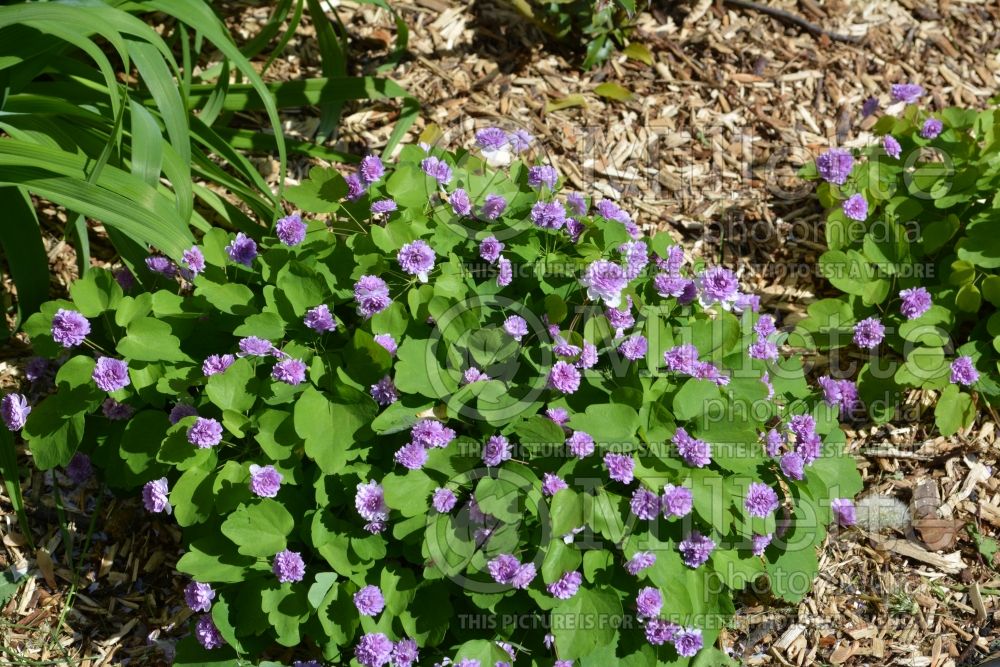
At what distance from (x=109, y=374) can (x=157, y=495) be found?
0.30 metres

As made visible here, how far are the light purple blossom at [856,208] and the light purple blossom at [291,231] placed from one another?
1.68 meters

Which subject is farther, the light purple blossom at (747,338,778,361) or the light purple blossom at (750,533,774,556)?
the light purple blossom at (747,338,778,361)

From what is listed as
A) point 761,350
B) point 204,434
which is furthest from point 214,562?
point 761,350

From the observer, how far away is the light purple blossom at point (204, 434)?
1949 mm

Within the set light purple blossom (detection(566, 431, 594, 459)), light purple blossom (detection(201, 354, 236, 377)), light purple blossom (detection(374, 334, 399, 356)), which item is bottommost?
light purple blossom (detection(566, 431, 594, 459))

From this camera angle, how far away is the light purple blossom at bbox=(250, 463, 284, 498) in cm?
194

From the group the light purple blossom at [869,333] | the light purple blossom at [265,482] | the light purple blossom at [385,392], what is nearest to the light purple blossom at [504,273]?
the light purple blossom at [385,392]

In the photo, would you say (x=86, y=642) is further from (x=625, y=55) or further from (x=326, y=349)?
(x=625, y=55)

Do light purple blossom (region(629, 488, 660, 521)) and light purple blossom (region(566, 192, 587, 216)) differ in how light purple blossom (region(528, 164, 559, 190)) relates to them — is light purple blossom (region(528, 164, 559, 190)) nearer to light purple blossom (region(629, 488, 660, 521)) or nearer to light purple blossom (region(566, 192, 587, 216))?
light purple blossom (region(566, 192, 587, 216))

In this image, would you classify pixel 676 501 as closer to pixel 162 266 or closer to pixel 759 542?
pixel 759 542

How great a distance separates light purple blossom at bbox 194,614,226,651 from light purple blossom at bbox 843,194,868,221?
2.17 metres

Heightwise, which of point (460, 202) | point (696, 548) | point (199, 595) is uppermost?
point (460, 202)

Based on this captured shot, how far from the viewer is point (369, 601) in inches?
75.8

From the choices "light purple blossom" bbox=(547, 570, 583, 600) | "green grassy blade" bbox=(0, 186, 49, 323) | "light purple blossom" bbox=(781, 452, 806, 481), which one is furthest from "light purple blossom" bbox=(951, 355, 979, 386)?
"green grassy blade" bbox=(0, 186, 49, 323)
